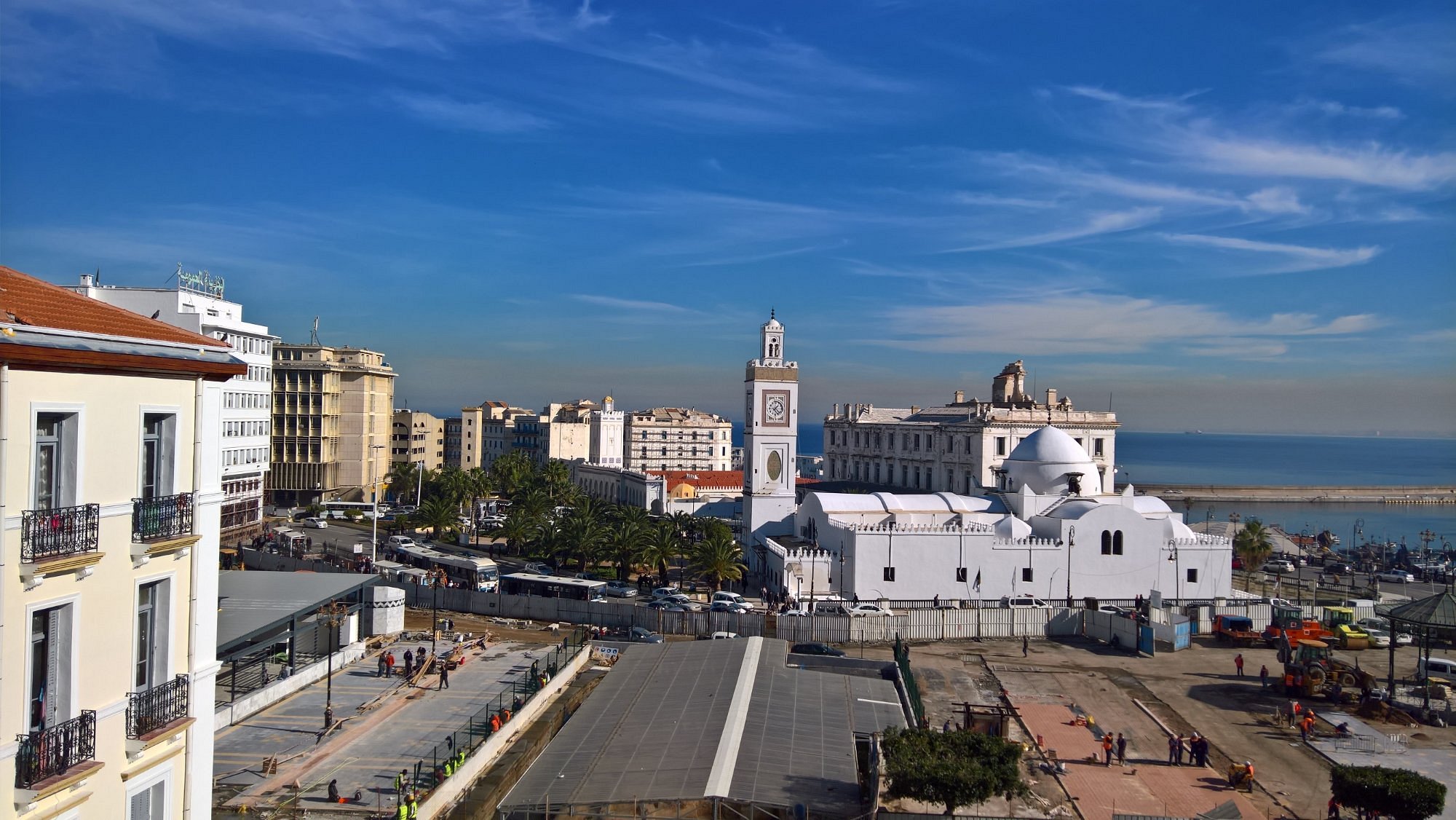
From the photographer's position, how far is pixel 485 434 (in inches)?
5281

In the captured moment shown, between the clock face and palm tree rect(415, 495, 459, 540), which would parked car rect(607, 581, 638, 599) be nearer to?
the clock face

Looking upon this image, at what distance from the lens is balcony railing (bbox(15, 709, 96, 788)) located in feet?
25.9

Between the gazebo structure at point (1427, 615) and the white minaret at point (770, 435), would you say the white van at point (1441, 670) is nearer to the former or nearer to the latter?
the gazebo structure at point (1427, 615)

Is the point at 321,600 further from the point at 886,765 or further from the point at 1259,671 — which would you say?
the point at 1259,671

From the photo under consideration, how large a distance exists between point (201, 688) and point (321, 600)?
2362 centimetres

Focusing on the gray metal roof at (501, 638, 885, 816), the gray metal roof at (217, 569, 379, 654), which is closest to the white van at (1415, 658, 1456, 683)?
the gray metal roof at (501, 638, 885, 816)

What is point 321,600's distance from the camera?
32344mm

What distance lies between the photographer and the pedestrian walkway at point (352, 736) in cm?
2195

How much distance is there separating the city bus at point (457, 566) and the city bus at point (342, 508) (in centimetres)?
2074

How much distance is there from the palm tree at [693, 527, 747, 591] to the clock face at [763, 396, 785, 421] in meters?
12.2

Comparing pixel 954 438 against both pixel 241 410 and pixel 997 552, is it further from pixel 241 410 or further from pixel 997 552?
pixel 241 410

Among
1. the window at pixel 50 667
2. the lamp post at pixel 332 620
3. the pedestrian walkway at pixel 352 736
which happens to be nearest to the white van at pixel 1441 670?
the pedestrian walkway at pixel 352 736

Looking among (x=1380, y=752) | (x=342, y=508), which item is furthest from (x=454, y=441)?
(x=1380, y=752)

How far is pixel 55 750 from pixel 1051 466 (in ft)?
180
